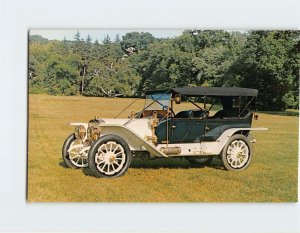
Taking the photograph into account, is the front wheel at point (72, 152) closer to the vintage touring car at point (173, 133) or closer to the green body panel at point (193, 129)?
the vintage touring car at point (173, 133)

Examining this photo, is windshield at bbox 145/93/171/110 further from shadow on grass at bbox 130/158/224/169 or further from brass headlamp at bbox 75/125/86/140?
brass headlamp at bbox 75/125/86/140

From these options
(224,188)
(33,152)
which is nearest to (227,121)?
(224,188)

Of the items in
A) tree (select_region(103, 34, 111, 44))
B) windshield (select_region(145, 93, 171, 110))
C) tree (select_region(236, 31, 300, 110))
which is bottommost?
windshield (select_region(145, 93, 171, 110))

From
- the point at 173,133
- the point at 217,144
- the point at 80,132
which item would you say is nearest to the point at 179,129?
the point at 173,133

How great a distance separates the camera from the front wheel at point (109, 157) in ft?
29.7

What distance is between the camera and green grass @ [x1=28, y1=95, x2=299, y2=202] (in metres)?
9.42

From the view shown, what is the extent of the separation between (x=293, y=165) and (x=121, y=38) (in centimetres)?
331

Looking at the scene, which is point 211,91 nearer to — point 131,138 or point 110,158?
point 131,138

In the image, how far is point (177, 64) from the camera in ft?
32.9

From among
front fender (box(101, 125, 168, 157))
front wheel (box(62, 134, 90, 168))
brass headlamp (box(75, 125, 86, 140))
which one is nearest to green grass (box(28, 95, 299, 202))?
front wheel (box(62, 134, 90, 168))

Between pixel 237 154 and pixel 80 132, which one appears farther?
pixel 237 154

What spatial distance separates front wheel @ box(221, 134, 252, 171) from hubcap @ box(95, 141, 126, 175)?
1709 millimetres

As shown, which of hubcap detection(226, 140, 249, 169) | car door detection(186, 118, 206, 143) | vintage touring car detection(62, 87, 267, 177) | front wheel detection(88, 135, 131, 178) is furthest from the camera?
hubcap detection(226, 140, 249, 169)

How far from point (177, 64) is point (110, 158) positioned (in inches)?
75.9
